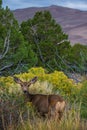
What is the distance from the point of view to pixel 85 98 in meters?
14.0

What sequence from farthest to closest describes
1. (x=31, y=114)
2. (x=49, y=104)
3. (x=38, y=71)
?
(x=38, y=71) → (x=49, y=104) → (x=31, y=114)

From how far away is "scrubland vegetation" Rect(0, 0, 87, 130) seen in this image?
11.0m

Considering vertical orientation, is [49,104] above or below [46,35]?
above

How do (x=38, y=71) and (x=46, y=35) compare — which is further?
(x=46, y=35)

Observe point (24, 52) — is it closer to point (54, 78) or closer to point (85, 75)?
→ point (54, 78)

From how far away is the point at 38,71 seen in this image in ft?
68.3

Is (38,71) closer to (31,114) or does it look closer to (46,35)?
(31,114)

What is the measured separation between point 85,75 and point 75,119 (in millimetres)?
5612

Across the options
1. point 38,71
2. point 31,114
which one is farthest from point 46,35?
point 31,114

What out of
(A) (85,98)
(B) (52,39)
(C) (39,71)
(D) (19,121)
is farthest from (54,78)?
(B) (52,39)

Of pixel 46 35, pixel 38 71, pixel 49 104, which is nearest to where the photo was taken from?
pixel 49 104

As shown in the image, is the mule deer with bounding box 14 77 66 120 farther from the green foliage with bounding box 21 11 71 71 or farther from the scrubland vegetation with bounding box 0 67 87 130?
the green foliage with bounding box 21 11 71 71

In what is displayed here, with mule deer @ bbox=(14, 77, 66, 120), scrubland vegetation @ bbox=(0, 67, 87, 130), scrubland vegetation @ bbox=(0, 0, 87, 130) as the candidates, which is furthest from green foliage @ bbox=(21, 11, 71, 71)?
mule deer @ bbox=(14, 77, 66, 120)

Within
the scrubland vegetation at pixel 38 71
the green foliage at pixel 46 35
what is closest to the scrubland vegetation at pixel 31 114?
the scrubland vegetation at pixel 38 71
